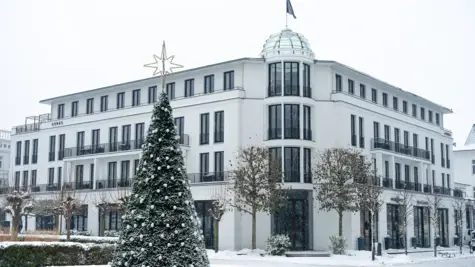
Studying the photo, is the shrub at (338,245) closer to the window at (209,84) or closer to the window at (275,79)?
the window at (275,79)

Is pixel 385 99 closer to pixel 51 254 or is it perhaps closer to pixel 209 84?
pixel 209 84

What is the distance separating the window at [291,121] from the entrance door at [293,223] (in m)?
4.76

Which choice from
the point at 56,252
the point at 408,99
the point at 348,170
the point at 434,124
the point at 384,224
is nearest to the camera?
the point at 56,252

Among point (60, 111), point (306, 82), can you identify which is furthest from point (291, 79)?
point (60, 111)

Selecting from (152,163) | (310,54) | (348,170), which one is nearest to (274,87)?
(310,54)

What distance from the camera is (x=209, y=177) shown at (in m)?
46.0

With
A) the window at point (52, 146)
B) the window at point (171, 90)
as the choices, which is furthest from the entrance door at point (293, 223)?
the window at point (52, 146)

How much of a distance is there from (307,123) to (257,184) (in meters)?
7.25

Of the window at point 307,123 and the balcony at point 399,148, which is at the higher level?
the window at point 307,123

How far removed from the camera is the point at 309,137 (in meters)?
44.8

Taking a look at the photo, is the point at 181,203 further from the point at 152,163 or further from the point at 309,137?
the point at 309,137

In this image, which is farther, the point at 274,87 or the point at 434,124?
the point at 434,124

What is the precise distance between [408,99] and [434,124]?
649 centimetres

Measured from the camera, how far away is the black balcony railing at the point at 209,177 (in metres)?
44.9
